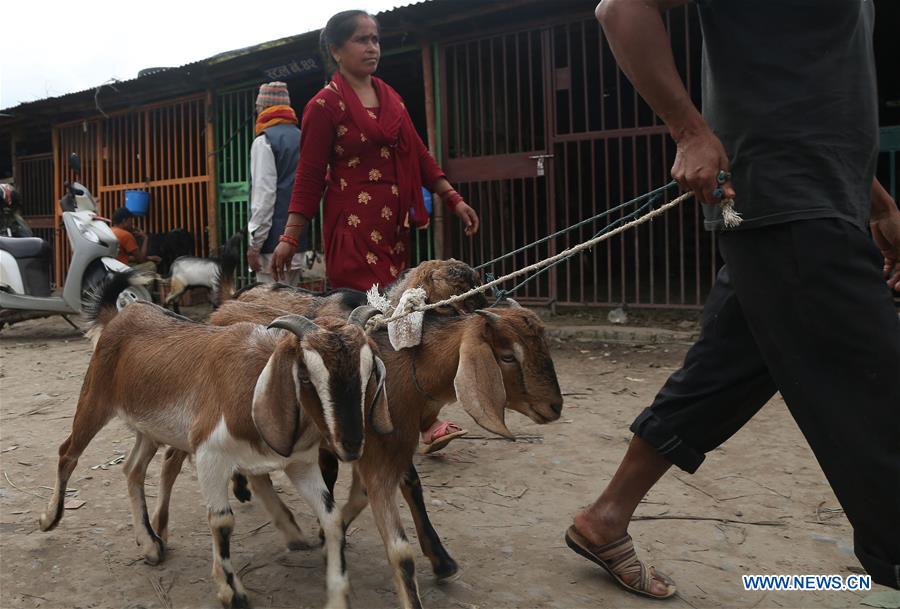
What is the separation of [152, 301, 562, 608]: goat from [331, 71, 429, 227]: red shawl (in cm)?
135

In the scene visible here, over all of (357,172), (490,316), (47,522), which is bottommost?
(47,522)

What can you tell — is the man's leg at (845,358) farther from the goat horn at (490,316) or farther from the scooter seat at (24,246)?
the scooter seat at (24,246)

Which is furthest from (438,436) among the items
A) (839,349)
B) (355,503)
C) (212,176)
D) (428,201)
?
(212,176)

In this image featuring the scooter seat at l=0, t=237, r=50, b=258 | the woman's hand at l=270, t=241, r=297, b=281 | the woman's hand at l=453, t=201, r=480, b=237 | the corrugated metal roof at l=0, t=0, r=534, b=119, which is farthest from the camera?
the scooter seat at l=0, t=237, r=50, b=258

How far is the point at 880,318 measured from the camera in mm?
1801

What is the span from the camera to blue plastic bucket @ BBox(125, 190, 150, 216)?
1105 centimetres

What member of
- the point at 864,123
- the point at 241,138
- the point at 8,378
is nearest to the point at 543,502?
the point at 864,123

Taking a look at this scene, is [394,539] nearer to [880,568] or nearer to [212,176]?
[880,568]

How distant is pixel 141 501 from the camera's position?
2.92 meters

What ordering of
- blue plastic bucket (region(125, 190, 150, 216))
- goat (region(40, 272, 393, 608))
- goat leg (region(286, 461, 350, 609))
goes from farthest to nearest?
blue plastic bucket (region(125, 190, 150, 216))
goat leg (region(286, 461, 350, 609))
goat (region(40, 272, 393, 608))

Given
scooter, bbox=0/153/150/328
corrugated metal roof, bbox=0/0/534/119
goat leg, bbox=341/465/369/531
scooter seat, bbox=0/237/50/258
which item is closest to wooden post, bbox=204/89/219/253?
corrugated metal roof, bbox=0/0/534/119

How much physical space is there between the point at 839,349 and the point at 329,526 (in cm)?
158

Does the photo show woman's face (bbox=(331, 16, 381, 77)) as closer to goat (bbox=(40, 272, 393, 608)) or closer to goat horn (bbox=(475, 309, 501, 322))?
goat (bbox=(40, 272, 393, 608))

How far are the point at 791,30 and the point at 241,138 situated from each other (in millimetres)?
9250
